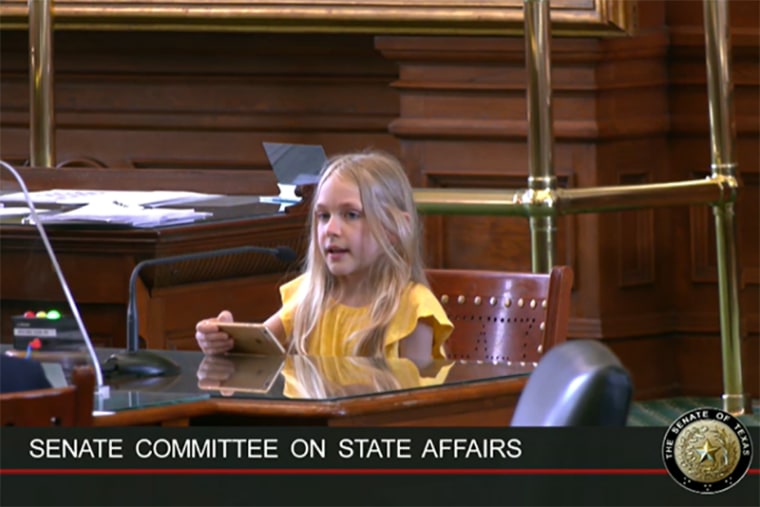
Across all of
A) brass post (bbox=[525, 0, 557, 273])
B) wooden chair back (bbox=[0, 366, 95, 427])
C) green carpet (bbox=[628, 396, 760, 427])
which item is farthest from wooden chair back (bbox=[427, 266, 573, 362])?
green carpet (bbox=[628, 396, 760, 427])

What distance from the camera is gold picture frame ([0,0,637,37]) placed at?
18.9 feet

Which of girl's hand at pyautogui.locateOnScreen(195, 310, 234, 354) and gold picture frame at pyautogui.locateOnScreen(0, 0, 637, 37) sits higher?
gold picture frame at pyautogui.locateOnScreen(0, 0, 637, 37)

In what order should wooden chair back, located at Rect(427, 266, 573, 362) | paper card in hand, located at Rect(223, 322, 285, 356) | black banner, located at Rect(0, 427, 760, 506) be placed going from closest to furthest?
black banner, located at Rect(0, 427, 760, 506), paper card in hand, located at Rect(223, 322, 285, 356), wooden chair back, located at Rect(427, 266, 573, 362)

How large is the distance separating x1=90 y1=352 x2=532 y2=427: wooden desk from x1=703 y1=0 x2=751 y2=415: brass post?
2.52 metres

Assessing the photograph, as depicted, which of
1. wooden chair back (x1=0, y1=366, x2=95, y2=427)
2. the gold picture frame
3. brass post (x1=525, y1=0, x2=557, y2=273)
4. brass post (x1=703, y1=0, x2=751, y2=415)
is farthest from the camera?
the gold picture frame

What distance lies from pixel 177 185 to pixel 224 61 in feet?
6.01

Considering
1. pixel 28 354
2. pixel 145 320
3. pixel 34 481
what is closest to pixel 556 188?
pixel 145 320

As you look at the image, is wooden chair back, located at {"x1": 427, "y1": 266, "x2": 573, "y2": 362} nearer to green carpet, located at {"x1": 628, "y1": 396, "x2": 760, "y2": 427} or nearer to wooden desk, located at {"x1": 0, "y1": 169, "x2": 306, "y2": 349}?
wooden desk, located at {"x1": 0, "y1": 169, "x2": 306, "y2": 349}

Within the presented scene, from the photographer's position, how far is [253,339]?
11.3 ft

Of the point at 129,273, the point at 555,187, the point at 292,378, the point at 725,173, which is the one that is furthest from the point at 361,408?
the point at 725,173

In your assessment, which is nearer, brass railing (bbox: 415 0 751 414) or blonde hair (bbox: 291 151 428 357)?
blonde hair (bbox: 291 151 428 357)

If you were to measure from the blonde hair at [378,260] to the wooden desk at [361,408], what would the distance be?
1.63ft

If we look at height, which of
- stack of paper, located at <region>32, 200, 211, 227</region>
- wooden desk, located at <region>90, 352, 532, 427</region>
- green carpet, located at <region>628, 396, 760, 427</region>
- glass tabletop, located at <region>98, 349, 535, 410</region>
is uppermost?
stack of paper, located at <region>32, 200, 211, 227</region>

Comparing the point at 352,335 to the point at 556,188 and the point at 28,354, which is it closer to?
the point at 28,354
